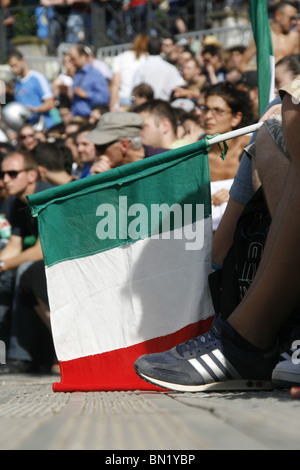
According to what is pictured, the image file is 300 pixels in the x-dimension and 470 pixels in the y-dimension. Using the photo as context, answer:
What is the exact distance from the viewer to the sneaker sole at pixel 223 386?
239cm

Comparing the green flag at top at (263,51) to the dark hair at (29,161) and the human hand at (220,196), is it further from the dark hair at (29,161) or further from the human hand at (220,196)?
the dark hair at (29,161)

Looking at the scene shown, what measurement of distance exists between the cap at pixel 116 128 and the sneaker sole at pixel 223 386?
256 centimetres

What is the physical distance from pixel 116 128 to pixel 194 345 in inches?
101

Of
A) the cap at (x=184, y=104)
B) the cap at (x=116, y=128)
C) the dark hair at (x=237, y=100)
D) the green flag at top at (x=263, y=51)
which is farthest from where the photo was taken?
the cap at (x=184, y=104)

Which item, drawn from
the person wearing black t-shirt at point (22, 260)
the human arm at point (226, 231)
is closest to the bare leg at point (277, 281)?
the human arm at point (226, 231)

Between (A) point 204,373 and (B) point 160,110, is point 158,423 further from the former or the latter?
(B) point 160,110

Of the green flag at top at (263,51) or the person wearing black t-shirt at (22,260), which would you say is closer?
the green flag at top at (263,51)

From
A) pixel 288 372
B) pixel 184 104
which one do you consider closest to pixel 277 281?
pixel 288 372

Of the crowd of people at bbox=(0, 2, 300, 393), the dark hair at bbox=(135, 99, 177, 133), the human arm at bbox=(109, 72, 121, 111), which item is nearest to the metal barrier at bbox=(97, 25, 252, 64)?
the crowd of people at bbox=(0, 2, 300, 393)

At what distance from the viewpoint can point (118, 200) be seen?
9.84ft

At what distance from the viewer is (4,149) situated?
6.84 meters

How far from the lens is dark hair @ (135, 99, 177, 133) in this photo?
5453 mm
